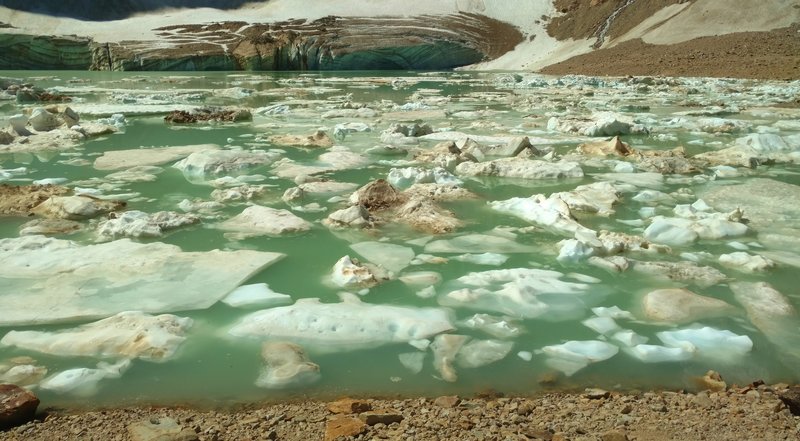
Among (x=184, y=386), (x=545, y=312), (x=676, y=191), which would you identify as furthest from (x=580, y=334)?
(x=676, y=191)

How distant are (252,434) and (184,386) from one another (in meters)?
0.44

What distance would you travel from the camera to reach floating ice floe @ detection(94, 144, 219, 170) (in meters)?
5.72

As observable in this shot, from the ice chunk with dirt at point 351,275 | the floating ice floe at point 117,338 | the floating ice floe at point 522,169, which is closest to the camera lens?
the floating ice floe at point 117,338

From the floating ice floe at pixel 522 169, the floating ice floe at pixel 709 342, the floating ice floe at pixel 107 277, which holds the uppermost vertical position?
the floating ice floe at pixel 522 169

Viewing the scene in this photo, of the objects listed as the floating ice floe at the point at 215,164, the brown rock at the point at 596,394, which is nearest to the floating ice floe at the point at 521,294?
the brown rock at the point at 596,394

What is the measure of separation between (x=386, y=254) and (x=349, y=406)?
1490mm

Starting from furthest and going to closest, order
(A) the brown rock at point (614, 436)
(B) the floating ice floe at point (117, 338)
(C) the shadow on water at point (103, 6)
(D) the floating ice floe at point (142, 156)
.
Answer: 1. (C) the shadow on water at point (103, 6)
2. (D) the floating ice floe at point (142, 156)
3. (B) the floating ice floe at point (117, 338)
4. (A) the brown rock at point (614, 436)

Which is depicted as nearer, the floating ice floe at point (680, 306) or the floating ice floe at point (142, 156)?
the floating ice floe at point (680, 306)

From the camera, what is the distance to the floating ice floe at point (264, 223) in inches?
143

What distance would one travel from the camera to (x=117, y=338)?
2258 mm

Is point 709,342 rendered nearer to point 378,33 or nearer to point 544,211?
point 544,211

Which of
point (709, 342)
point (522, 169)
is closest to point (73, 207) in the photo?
point (522, 169)

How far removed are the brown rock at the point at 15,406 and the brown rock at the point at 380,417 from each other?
40.6 inches

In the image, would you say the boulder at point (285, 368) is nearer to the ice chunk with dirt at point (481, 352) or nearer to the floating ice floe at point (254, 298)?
the floating ice floe at point (254, 298)
